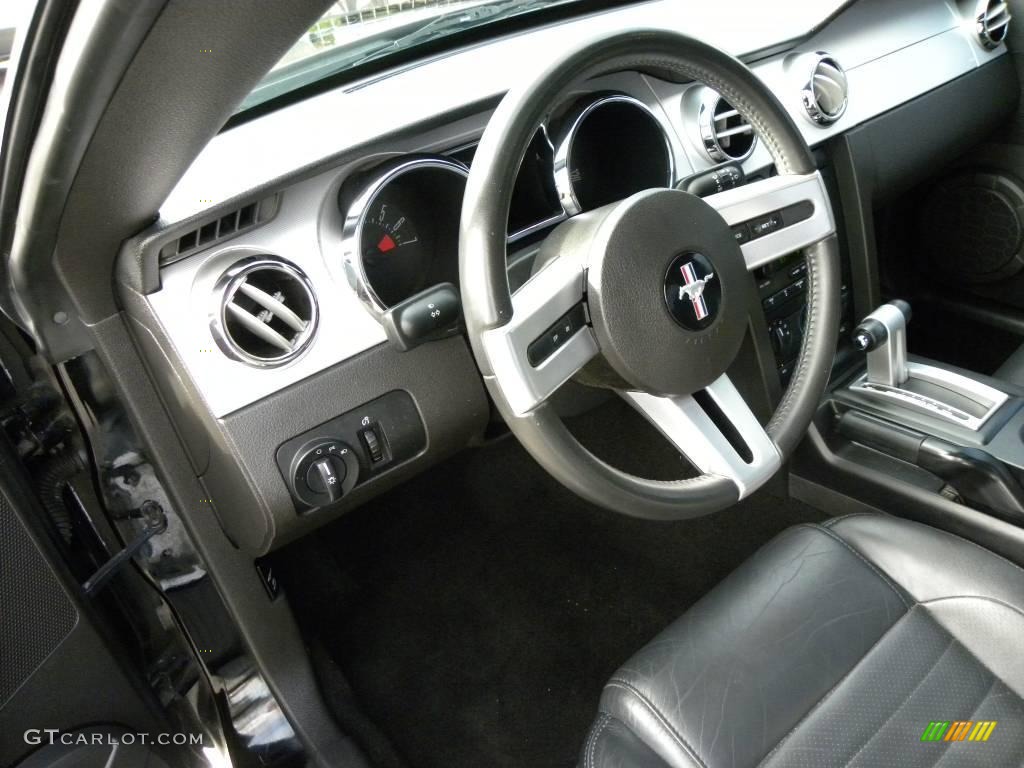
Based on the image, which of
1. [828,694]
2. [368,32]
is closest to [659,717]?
[828,694]

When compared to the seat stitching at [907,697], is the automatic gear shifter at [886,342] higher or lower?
higher

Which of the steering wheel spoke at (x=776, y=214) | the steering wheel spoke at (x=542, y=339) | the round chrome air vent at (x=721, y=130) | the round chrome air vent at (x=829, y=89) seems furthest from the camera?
the round chrome air vent at (x=829, y=89)

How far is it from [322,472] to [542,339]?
0.44m

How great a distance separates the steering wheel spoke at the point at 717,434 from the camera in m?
1.03

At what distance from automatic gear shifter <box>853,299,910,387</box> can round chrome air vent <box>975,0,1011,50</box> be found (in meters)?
0.86

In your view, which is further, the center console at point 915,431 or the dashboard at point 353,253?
the center console at point 915,431

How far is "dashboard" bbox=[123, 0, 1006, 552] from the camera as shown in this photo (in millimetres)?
1081

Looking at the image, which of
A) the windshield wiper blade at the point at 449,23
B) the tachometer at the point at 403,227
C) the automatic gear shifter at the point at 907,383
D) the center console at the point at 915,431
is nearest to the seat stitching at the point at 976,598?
the center console at the point at 915,431

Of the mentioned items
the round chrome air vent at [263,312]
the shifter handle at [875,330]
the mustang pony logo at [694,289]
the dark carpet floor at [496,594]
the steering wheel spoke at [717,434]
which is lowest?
the dark carpet floor at [496,594]

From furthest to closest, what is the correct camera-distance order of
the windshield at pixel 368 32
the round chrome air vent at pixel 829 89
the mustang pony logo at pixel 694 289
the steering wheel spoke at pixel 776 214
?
the round chrome air vent at pixel 829 89 → the windshield at pixel 368 32 → the steering wheel spoke at pixel 776 214 → the mustang pony logo at pixel 694 289

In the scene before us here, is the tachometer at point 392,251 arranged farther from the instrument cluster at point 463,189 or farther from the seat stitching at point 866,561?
the seat stitching at point 866,561

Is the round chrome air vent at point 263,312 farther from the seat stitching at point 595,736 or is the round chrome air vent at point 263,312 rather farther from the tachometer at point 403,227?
the seat stitching at point 595,736

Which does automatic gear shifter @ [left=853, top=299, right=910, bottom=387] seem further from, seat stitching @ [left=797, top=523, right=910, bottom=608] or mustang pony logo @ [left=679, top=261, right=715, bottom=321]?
mustang pony logo @ [left=679, top=261, right=715, bottom=321]

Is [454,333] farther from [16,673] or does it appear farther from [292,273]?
[16,673]
